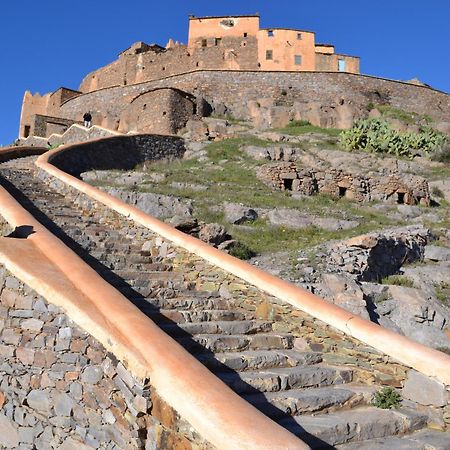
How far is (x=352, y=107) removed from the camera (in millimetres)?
31578

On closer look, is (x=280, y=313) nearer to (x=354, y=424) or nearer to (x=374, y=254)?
(x=354, y=424)

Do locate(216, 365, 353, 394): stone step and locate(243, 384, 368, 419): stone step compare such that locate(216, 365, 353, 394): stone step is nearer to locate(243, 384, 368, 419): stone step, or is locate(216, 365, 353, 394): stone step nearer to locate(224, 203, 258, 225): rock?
locate(243, 384, 368, 419): stone step

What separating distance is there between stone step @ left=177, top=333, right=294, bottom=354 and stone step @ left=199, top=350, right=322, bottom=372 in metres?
0.09

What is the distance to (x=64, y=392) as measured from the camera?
13.5 feet

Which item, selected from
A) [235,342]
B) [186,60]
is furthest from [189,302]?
[186,60]

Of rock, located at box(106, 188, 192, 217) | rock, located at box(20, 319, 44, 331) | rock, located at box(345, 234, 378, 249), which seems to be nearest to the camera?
rock, located at box(20, 319, 44, 331)

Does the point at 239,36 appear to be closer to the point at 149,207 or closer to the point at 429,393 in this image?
the point at 149,207

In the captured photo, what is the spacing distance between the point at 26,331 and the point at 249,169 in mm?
15875

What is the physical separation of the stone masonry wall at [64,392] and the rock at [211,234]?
5816 millimetres

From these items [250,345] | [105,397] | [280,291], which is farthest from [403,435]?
[105,397]

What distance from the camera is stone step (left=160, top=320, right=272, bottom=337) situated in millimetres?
4832

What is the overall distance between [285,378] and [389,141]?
2296cm

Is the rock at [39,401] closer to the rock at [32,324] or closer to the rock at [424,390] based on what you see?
the rock at [32,324]

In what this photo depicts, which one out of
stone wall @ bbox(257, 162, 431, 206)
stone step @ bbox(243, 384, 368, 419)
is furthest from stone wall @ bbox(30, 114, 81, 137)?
stone step @ bbox(243, 384, 368, 419)
